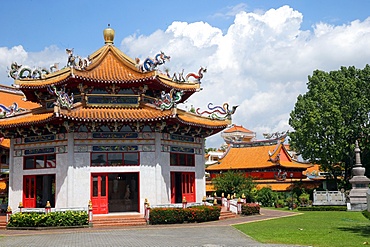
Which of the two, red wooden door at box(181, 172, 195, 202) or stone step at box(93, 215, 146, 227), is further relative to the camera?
red wooden door at box(181, 172, 195, 202)

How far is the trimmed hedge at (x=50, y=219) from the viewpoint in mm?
24594

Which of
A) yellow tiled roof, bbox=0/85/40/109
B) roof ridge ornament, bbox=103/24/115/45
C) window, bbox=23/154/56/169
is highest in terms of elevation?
roof ridge ornament, bbox=103/24/115/45

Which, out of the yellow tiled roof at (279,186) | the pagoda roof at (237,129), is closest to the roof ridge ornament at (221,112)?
the yellow tiled roof at (279,186)

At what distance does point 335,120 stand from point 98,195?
23.9 metres

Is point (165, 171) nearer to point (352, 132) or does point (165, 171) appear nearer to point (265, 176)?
point (352, 132)

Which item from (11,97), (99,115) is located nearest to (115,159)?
(99,115)

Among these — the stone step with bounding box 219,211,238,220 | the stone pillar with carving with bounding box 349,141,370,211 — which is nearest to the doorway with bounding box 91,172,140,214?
the stone step with bounding box 219,211,238,220

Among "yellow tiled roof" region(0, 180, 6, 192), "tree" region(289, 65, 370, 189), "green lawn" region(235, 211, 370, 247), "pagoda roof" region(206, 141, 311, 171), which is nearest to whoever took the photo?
"green lawn" region(235, 211, 370, 247)

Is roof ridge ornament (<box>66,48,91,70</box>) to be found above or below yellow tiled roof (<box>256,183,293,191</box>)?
above

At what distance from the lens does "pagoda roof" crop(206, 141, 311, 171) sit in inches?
2036

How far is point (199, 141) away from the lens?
32.3 metres

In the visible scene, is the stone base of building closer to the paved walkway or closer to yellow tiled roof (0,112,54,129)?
the paved walkway

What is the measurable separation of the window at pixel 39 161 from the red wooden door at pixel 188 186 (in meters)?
8.74

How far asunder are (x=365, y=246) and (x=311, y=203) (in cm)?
2752
